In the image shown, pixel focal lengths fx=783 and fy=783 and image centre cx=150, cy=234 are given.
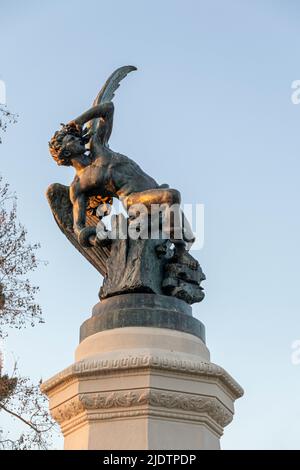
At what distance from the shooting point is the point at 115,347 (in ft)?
23.1

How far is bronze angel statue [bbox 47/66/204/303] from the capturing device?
757 cm

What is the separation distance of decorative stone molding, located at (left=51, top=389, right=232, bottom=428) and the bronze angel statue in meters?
1.07

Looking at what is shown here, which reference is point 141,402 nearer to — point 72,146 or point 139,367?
point 139,367

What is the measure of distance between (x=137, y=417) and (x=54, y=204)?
2739mm

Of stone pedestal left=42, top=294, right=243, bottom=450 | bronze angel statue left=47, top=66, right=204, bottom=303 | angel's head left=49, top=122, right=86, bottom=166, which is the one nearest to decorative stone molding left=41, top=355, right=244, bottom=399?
stone pedestal left=42, top=294, right=243, bottom=450

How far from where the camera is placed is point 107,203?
8250 mm

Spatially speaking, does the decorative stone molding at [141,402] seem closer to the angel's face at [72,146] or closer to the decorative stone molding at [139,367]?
the decorative stone molding at [139,367]

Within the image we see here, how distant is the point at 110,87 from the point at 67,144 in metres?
1.02

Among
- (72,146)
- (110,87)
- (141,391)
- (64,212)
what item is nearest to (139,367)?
(141,391)

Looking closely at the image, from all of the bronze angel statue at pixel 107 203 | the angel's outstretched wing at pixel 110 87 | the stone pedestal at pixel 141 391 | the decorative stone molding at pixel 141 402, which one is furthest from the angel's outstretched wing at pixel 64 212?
the decorative stone molding at pixel 141 402

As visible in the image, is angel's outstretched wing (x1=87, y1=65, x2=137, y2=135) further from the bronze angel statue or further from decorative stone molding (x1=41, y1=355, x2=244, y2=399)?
decorative stone molding (x1=41, y1=355, x2=244, y2=399)

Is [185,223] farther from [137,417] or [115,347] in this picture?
[137,417]
